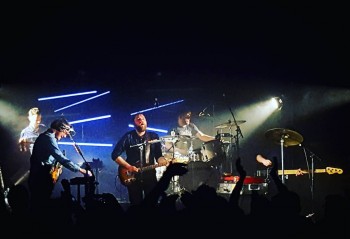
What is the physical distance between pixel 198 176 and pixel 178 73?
15.7 feet

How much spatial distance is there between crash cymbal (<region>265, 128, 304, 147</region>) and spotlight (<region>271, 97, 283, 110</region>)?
10.0 feet

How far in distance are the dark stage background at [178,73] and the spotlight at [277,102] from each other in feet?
0.61

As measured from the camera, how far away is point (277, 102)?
1281 cm

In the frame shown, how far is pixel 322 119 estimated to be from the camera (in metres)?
12.2

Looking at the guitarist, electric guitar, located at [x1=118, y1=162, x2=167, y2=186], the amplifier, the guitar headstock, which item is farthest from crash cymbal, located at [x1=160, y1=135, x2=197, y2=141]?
the guitar headstock

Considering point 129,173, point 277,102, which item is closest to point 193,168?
point 129,173

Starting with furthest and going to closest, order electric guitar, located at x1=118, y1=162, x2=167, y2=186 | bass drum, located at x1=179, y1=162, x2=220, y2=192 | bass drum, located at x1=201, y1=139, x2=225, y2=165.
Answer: bass drum, located at x1=179, y1=162, x2=220, y2=192 < bass drum, located at x1=201, y1=139, x2=225, y2=165 < electric guitar, located at x1=118, y1=162, x2=167, y2=186

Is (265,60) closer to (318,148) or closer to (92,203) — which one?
(318,148)

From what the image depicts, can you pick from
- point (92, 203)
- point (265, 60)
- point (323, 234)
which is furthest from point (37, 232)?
point (265, 60)

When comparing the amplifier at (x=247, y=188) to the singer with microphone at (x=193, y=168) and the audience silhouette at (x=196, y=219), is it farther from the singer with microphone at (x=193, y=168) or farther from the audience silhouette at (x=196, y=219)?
the audience silhouette at (x=196, y=219)

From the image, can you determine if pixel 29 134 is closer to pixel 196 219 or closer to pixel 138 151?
pixel 138 151

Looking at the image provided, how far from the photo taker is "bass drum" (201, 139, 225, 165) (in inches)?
399

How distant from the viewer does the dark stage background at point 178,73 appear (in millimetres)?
12227

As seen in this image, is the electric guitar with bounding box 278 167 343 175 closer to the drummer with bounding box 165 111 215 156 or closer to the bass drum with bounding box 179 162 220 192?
the bass drum with bounding box 179 162 220 192
